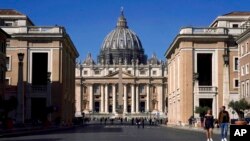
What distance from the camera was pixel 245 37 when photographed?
211ft

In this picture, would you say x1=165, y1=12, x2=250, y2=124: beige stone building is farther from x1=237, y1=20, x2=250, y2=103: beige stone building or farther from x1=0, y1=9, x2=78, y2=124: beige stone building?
x1=0, y1=9, x2=78, y2=124: beige stone building

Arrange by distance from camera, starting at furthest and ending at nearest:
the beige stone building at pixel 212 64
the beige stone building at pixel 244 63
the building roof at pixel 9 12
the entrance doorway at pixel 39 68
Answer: the building roof at pixel 9 12
the entrance doorway at pixel 39 68
the beige stone building at pixel 212 64
the beige stone building at pixel 244 63

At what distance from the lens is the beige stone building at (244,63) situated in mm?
62969

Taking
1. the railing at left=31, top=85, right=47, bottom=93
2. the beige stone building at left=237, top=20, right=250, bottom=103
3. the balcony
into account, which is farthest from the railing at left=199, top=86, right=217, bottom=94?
the railing at left=31, top=85, right=47, bottom=93

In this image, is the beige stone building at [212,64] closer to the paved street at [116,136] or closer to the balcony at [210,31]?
the balcony at [210,31]

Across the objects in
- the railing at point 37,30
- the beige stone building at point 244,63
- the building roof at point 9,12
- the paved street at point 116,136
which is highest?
the building roof at point 9,12

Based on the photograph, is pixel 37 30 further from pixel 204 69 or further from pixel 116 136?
pixel 116 136

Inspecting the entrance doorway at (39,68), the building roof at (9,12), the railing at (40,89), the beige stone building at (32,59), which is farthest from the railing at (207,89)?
the building roof at (9,12)

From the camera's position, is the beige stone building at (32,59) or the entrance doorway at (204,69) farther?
the entrance doorway at (204,69)

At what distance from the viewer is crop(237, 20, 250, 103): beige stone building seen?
62969 millimetres

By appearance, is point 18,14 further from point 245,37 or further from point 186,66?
point 245,37

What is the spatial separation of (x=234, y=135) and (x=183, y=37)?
72.2m

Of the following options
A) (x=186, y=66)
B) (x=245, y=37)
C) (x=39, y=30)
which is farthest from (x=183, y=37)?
(x=39, y=30)

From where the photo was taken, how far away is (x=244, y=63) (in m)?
65.4
